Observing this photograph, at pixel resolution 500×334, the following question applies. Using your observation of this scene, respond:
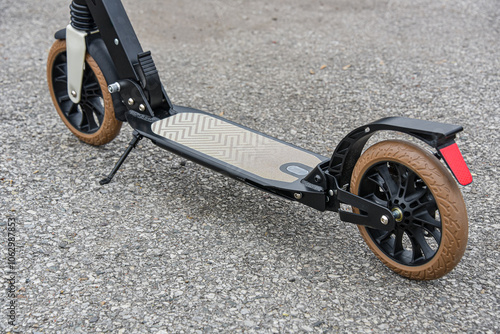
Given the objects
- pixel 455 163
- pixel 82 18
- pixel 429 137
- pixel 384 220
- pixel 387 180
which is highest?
pixel 82 18

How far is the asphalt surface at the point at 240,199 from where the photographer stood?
2729 mm

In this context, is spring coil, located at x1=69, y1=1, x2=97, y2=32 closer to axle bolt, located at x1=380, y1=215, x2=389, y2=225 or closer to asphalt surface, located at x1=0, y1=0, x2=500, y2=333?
asphalt surface, located at x1=0, y1=0, x2=500, y2=333

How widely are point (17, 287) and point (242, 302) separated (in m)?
1.15

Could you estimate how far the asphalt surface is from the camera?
2.73 metres

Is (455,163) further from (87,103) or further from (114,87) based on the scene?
(87,103)

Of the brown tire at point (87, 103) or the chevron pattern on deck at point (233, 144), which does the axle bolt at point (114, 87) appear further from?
the chevron pattern on deck at point (233, 144)

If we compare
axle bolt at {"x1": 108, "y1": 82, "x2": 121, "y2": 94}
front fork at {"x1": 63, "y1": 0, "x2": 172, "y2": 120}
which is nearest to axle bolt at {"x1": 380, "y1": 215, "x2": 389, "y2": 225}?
front fork at {"x1": 63, "y1": 0, "x2": 172, "y2": 120}

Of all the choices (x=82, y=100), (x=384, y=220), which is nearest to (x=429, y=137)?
(x=384, y=220)

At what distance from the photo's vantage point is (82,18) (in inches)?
150

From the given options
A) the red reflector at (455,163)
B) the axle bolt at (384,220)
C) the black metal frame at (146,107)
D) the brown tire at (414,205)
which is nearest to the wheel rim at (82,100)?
the black metal frame at (146,107)

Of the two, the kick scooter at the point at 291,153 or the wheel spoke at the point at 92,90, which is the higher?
the wheel spoke at the point at 92,90

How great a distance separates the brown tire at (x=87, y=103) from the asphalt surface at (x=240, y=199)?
6.0 inches

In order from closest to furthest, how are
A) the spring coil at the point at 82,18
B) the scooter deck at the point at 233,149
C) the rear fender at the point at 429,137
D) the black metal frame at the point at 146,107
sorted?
the rear fender at the point at 429,137 → the black metal frame at the point at 146,107 → the scooter deck at the point at 233,149 → the spring coil at the point at 82,18

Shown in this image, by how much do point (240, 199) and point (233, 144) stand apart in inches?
15.0
